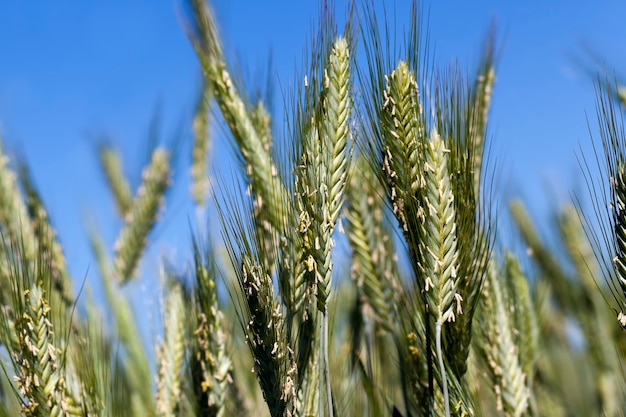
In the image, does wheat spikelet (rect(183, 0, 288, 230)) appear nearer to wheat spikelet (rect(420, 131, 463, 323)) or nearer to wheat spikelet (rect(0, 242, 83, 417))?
wheat spikelet (rect(420, 131, 463, 323))

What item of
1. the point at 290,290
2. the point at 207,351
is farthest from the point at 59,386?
the point at 290,290

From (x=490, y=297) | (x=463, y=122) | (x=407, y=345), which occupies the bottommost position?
(x=407, y=345)

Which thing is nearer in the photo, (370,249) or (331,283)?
(331,283)

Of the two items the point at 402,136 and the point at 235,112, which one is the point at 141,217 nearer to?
the point at 235,112

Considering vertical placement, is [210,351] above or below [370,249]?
below

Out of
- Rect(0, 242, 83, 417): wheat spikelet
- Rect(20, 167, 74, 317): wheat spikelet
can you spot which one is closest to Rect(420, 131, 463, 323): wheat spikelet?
Rect(0, 242, 83, 417): wheat spikelet

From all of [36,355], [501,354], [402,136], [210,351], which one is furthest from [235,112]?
[501,354]

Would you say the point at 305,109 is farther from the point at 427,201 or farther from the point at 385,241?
the point at 385,241

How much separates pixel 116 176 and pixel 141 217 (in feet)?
3.41

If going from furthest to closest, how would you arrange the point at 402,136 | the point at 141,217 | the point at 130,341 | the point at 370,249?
the point at 141,217, the point at 130,341, the point at 370,249, the point at 402,136

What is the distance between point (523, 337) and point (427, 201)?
116 cm

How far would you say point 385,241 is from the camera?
8.71 ft

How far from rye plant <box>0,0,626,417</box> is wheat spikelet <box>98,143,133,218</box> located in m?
1.17

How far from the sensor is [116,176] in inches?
194
